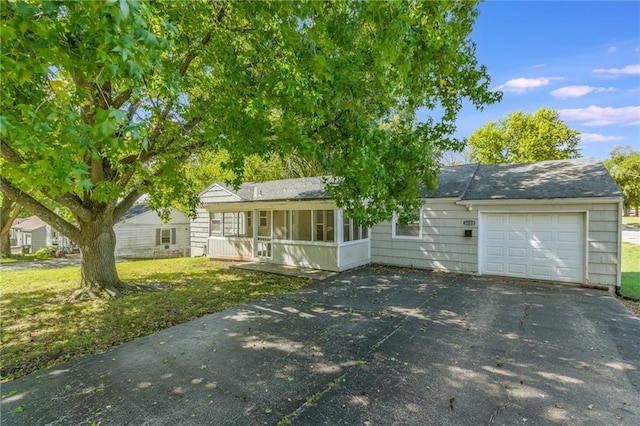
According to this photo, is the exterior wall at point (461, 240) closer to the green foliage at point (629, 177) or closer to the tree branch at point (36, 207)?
the tree branch at point (36, 207)

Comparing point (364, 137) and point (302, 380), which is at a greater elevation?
point (364, 137)

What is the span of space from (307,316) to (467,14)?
823cm

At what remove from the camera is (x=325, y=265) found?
414 inches

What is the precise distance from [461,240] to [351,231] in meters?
3.61

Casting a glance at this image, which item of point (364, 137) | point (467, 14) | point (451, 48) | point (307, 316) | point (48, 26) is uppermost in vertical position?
point (467, 14)

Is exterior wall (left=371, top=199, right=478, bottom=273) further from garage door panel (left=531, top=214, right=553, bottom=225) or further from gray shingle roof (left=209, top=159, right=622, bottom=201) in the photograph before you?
garage door panel (left=531, top=214, right=553, bottom=225)

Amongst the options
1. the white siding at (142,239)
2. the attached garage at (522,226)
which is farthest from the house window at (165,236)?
the attached garage at (522,226)

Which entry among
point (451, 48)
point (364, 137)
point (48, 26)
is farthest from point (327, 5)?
point (48, 26)

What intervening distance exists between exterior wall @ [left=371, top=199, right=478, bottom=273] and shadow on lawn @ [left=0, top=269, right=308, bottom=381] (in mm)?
3947

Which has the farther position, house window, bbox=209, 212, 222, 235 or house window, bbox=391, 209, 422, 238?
house window, bbox=209, 212, 222, 235

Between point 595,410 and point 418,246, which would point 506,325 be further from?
point 418,246

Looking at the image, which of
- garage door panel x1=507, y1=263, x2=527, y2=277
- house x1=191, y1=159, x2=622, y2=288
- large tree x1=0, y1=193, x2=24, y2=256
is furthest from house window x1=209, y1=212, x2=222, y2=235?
large tree x1=0, y1=193, x2=24, y2=256

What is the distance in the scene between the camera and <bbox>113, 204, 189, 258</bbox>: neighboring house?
20.4m

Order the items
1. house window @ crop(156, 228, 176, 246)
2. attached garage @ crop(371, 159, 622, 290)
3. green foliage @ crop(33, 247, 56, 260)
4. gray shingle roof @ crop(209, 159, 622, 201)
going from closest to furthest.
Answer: attached garage @ crop(371, 159, 622, 290)
gray shingle roof @ crop(209, 159, 622, 201)
green foliage @ crop(33, 247, 56, 260)
house window @ crop(156, 228, 176, 246)
